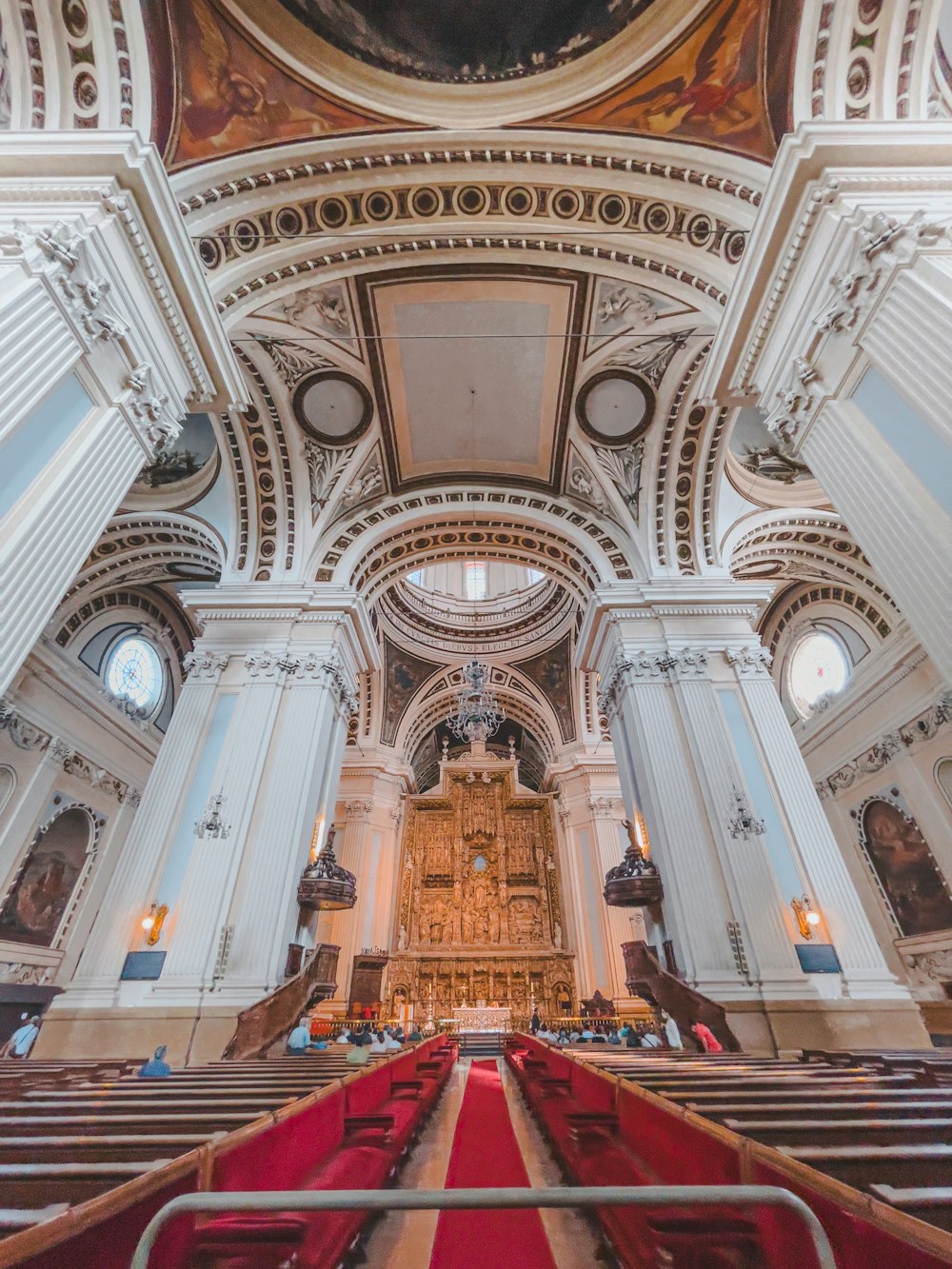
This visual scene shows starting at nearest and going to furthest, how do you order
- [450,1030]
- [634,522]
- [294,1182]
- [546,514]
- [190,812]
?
1. [294,1182]
2. [190,812]
3. [634,522]
4. [546,514]
5. [450,1030]

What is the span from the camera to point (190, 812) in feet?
25.3

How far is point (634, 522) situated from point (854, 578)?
5107mm

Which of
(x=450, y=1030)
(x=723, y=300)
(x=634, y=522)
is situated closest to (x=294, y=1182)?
(x=723, y=300)

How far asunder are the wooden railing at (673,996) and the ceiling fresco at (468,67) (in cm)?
846

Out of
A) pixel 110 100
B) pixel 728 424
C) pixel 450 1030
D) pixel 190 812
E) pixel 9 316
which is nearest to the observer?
pixel 9 316

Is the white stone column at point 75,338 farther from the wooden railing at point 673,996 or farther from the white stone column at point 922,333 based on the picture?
the wooden railing at point 673,996

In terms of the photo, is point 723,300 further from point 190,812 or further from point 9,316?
point 190,812

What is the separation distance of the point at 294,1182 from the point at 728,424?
1000cm

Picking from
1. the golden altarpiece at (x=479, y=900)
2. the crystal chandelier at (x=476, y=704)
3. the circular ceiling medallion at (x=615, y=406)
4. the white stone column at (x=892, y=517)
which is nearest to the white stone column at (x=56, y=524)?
the white stone column at (x=892, y=517)

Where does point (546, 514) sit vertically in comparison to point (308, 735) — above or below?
above

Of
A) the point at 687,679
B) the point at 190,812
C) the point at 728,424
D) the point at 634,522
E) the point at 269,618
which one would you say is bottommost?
the point at 190,812

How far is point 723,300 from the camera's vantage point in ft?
20.7

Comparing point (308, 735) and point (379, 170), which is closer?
point (379, 170)

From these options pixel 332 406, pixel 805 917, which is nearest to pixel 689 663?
pixel 805 917
